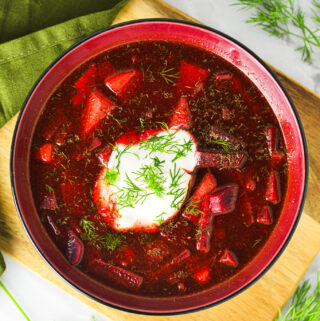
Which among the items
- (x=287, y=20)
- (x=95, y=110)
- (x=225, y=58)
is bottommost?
(x=95, y=110)

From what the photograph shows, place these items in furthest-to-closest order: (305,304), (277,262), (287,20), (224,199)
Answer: (287,20), (305,304), (277,262), (224,199)

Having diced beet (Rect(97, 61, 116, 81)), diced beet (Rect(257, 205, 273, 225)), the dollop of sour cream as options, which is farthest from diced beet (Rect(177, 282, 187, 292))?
diced beet (Rect(97, 61, 116, 81))

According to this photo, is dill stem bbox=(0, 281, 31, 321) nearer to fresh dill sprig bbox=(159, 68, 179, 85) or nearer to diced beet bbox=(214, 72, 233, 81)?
fresh dill sprig bbox=(159, 68, 179, 85)

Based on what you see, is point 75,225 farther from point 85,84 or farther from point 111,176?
point 85,84

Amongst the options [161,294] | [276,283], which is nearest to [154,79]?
[161,294]

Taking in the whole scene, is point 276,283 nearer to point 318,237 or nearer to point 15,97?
point 318,237

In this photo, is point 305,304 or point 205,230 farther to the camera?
point 305,304

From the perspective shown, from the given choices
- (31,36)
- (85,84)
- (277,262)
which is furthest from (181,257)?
(31,36)
